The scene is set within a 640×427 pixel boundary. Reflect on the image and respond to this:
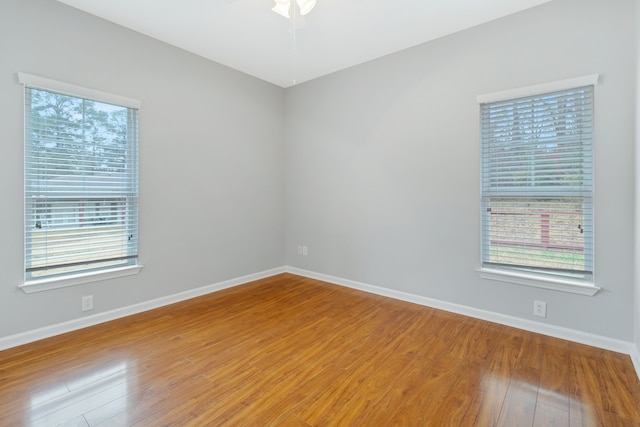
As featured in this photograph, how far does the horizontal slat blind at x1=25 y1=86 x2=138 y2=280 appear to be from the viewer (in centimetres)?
234

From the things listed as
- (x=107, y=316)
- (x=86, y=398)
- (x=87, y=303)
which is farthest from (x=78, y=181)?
(x=86, y=398)

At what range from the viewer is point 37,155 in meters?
2.34

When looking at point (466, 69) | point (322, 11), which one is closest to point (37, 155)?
point (322, 11)

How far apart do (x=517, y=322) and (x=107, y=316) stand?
3686 millimetres

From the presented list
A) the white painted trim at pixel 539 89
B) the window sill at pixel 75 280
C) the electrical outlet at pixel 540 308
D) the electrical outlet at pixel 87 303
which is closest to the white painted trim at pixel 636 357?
the electrical outlet at pixel 540 308

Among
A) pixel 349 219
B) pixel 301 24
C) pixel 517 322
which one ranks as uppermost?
pixel 301 24

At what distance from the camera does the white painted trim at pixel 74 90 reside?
2.28 m

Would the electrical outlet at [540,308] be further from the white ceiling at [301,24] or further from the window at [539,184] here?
the white ceiling at [301,24]

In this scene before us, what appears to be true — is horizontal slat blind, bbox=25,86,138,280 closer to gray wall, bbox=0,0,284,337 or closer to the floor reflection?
gray wall, bbox=0,0,284,337

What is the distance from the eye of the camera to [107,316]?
107 inches

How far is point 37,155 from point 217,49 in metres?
1.95

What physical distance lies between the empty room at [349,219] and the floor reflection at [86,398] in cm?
1

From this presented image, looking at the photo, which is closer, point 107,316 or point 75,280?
point 75,280

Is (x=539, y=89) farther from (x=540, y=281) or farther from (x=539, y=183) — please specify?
(x=540, y=281)
